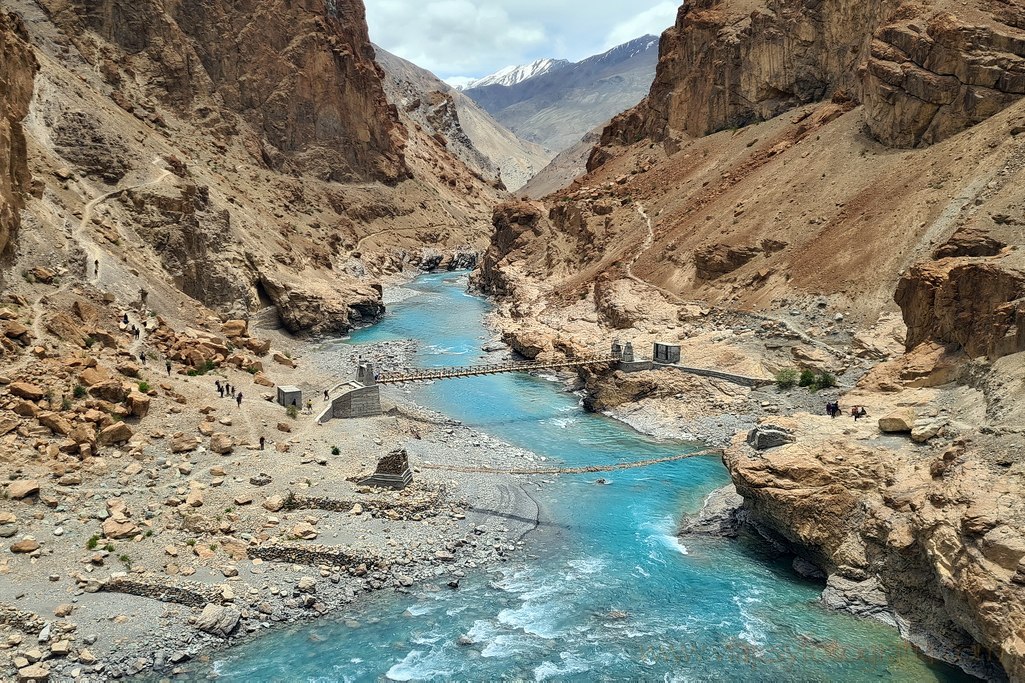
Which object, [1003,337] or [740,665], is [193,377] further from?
[1003,337]

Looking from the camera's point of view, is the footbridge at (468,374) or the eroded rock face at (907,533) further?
the footbridge at (468,374)

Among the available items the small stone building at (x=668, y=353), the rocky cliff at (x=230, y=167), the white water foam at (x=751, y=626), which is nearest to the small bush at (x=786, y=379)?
the small stone building at (x=668, y=353)

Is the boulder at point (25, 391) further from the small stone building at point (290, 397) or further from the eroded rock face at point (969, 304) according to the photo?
the eroded rock face at point (969, 304)

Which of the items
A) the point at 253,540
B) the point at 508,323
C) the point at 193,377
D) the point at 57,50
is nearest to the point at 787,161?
the point at 508,323

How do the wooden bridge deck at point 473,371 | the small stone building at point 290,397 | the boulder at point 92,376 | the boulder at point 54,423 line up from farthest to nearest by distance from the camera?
1. the wooden bridge deck at point 473,371
2. the small stone building at point 290,397
3. the boulder at point 92,376
4. the boulder at point 54,423

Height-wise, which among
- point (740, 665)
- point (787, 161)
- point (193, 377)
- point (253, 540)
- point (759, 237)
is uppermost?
point (787, 161)

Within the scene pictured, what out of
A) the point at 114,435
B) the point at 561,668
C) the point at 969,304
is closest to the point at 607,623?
the point at 561,668
